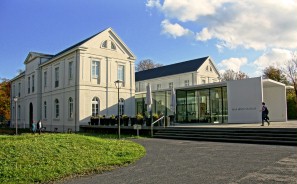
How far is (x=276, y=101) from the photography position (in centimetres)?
2700

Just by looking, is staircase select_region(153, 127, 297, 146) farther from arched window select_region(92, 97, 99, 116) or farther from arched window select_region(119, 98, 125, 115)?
arched window select_region(119, 98, 125, 115)

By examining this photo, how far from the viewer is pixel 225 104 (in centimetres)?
2605

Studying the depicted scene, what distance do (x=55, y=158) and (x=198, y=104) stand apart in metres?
20.4

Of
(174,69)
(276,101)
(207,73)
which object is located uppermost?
(174,69)

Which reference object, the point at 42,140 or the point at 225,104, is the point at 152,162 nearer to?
the point at 42,140

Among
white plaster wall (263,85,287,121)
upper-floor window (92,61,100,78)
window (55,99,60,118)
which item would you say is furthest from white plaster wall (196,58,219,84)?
window (55,99,60,118)

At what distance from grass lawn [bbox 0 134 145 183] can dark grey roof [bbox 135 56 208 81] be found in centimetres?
3377

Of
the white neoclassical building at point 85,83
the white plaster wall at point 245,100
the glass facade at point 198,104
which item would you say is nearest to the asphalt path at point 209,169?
the white plaster wall at point 245,100

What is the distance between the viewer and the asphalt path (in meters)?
7.28

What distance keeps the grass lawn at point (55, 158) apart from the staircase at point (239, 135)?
225 inches

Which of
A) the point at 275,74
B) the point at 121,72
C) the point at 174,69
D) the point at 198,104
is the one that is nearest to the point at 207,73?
the point at 174,69

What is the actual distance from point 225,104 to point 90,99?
13.9 m

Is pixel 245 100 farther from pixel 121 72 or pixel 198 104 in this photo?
pixel 121 72

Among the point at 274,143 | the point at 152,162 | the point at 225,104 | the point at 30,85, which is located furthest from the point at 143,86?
the point at 152,162
